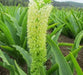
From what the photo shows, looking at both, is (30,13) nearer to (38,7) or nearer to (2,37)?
(38,7)

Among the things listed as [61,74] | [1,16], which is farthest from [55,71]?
[1,16]

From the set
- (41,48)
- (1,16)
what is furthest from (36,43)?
(1,16)

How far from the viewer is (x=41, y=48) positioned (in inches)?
33.5

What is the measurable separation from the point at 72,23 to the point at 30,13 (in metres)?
2.63

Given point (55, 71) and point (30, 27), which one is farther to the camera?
point (55, 71)

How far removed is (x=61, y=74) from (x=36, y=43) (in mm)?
434

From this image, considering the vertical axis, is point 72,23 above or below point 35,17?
below

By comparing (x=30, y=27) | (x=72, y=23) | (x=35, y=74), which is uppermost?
(x=30, y=27)

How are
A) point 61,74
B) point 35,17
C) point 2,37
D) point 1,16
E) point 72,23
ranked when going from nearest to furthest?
point 35,17 → point 61,74 → point 2,37 → point 1,16 → point 72,23

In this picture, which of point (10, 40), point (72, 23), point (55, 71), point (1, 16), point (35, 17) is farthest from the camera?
point (72, 23)

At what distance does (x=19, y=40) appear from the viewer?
2.07 metres

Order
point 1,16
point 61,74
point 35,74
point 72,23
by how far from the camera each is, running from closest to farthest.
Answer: point 35,74, point 61,74, point 1,16, point 72,23

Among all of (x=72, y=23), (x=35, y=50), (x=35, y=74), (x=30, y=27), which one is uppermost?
(x=30, y=27)

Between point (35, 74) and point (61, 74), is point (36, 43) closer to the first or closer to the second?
point (35, 74)
